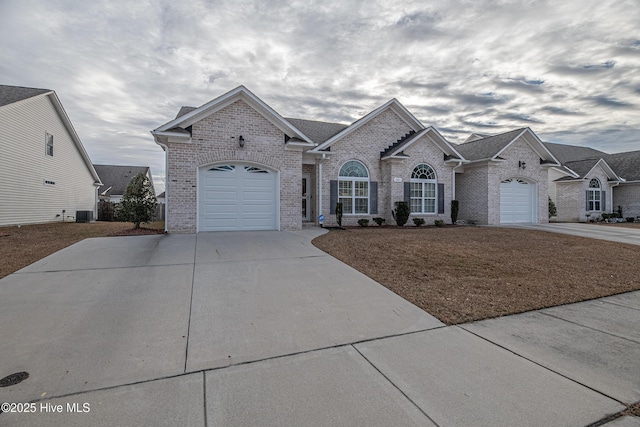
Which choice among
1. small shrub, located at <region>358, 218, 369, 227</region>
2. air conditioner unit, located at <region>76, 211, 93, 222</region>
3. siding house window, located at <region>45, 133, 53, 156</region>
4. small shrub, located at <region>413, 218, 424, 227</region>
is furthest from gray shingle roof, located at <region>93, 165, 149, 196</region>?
small shrub, located at <region>413, 218, 424, 227</region>

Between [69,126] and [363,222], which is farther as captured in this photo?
[69,126]

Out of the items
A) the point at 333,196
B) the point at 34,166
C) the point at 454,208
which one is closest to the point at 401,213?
the point at 333,196

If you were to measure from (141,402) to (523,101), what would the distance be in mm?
21639

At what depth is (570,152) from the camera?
29.7m

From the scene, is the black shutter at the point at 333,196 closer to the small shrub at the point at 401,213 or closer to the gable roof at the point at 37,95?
the small shrub at the point at 401,213

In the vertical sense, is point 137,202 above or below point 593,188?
below

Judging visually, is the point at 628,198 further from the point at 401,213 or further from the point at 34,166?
the point at 34,166

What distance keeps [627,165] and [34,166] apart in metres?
41.2

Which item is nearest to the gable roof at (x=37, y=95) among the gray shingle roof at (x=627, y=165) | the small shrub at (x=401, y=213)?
the small shrub at (x=401, y=213)

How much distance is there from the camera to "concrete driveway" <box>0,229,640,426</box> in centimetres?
220

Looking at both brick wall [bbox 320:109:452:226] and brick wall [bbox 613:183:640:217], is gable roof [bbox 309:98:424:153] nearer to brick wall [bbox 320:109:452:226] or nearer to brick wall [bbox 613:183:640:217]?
brick wall [bbox 320:109:452:226]

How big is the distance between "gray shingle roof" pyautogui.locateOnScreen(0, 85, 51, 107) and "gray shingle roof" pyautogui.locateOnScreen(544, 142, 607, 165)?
38.4 metres

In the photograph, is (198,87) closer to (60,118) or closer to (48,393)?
(60,118)

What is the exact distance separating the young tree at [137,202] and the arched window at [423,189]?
1264 centimetres
